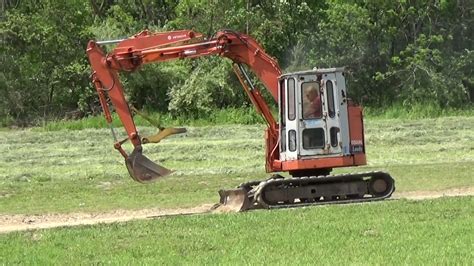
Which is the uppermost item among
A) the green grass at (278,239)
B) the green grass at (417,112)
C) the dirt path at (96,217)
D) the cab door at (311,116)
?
the cab door at (311,116)

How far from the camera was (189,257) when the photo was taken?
10195 millimetres

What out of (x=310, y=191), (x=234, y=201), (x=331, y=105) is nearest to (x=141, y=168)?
(x=234, y=201)

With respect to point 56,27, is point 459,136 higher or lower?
lower

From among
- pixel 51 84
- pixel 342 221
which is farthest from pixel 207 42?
pixel 51 84

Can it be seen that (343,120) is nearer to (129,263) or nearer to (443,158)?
(129,263)

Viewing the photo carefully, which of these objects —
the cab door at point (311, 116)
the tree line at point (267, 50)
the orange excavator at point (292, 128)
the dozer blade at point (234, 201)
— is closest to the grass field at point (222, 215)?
the dozer blade at point (234, 201)

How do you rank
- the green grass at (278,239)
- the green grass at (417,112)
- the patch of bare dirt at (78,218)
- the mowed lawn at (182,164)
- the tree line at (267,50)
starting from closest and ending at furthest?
the green grass at (278,239), the patch of bare dirt at (78,218), the mowed lawn at (182,164), the green grass at (417,112), the tree line at (267,50)

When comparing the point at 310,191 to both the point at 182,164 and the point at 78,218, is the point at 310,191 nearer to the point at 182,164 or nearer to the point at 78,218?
the point at 78,218

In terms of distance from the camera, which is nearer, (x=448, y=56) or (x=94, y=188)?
(x=94, y=188)

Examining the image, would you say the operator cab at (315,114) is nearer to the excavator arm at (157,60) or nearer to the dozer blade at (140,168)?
the excavator arm at (157,60)

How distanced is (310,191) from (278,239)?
4.74 m

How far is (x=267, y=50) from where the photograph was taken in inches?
1837

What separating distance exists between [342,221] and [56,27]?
4106 centimetres

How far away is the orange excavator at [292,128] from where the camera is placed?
51.1 ft
